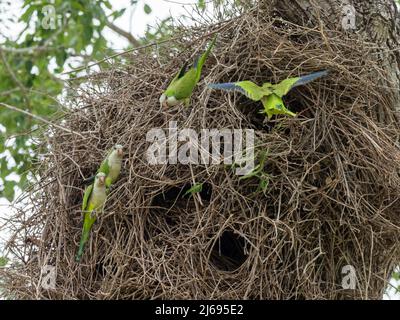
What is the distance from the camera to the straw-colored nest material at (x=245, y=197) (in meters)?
2.03

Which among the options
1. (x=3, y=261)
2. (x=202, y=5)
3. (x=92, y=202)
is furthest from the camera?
(x=202, y=5)

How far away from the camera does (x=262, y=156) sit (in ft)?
6.62

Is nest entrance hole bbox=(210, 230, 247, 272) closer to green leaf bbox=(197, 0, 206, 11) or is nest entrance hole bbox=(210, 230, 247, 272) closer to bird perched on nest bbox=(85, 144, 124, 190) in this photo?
bird perched on nest bbox=(85, 144, 124, 190)

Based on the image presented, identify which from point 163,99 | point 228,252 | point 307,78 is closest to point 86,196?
point 163,99

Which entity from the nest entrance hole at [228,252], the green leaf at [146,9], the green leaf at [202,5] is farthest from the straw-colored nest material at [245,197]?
the green leaf at [146,9]

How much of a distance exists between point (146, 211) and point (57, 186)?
1.07 feet

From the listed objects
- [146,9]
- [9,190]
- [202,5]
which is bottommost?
[9,190]

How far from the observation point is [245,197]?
81.0 inches

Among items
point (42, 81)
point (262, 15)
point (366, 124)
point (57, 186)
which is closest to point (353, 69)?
point (366, 124)

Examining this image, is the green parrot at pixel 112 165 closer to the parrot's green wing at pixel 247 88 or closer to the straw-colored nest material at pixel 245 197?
the straw-colored nest material at pixel 245 197

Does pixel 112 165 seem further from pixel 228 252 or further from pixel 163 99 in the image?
Result: pixel 228 252

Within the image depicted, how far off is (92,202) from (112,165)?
0.12m

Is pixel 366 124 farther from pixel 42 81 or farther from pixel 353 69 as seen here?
pixel 42 81
